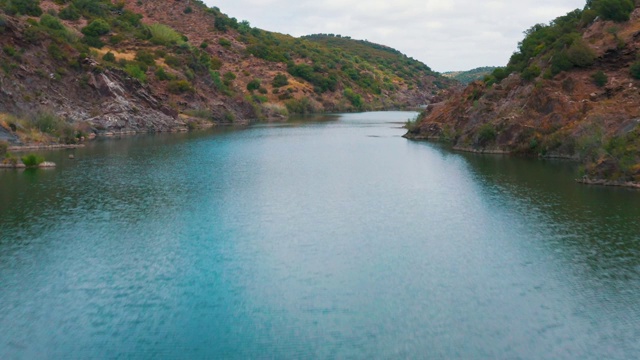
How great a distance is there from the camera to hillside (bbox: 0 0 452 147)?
8125 centimetres

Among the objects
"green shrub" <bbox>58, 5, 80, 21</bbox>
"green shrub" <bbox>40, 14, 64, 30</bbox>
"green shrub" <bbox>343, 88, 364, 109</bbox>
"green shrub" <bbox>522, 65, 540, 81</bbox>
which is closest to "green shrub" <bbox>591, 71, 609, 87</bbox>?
"green shrub" <bbox>522, 65, 540, 81</bbox>

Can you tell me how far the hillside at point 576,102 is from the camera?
46.2 metres

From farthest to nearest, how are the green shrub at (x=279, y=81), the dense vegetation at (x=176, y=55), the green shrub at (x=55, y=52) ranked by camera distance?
the green shrub at (x=279, y=81)
the dense vegetation at (x=176, y=55)
the green shrub at (x=55, y=52)

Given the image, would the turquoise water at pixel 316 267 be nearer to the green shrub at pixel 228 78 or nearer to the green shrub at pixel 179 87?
the green shrub at pixel 179 87

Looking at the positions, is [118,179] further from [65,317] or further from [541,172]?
[541,172]

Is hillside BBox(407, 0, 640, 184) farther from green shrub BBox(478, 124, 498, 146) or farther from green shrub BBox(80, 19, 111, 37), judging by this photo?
green shrub BBox(80, 19, 111, 37)

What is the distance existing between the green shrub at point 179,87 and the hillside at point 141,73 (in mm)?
192

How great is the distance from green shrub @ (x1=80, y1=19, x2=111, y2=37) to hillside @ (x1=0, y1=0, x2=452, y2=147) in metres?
0.23

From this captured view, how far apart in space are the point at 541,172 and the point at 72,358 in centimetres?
4388

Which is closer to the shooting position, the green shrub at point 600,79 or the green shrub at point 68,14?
the green shrub at point 600,79

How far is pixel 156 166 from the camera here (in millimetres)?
55812

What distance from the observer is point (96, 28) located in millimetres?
119750

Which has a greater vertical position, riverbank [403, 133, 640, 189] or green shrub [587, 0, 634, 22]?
green shrub [587, 0, 634, 22]

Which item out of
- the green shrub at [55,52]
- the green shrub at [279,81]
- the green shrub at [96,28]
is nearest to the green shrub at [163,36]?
the green shrub at [96,28]
